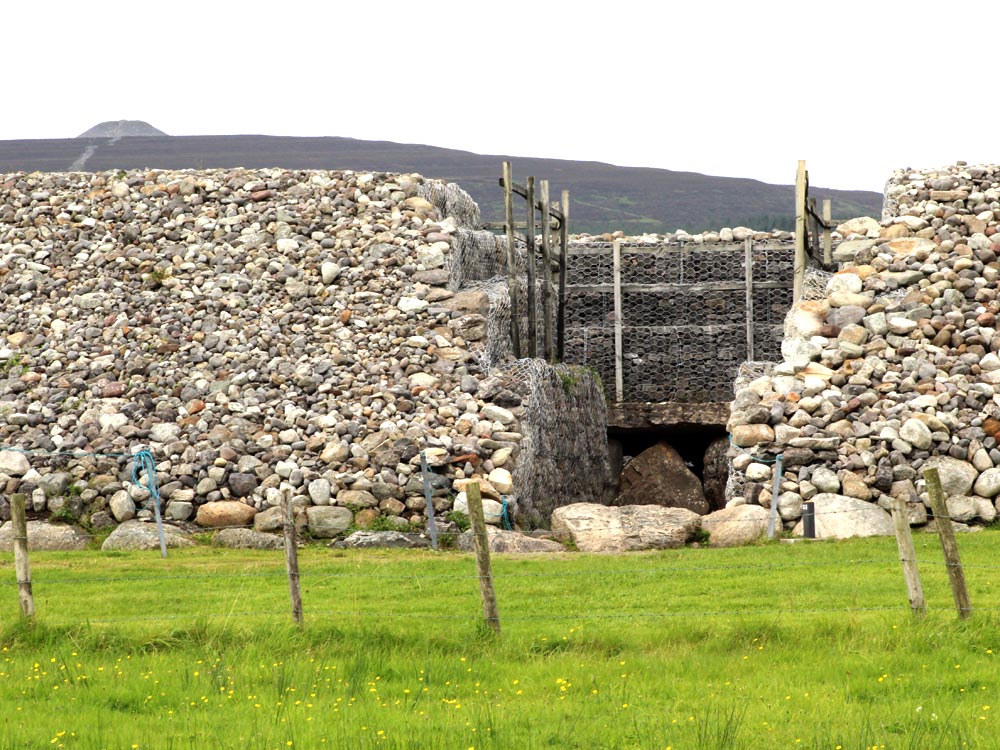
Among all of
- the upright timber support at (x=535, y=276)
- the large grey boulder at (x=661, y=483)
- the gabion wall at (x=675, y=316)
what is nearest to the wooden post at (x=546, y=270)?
the upright timber support at (x=535, y=276)

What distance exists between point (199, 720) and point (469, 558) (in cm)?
816

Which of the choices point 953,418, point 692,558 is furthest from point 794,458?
Result: point 692,558

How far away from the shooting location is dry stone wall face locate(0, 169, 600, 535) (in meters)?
19.6

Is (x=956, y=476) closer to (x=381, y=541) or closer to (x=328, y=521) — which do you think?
(x=381, y=541)

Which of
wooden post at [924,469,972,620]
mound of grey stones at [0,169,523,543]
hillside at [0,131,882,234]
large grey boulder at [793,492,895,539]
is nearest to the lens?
wooden post at [924,469,972,620]

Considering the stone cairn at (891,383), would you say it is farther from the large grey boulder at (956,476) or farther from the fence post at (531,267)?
the fence post at (531,267)

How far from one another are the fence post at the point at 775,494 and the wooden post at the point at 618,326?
9190 millimetres

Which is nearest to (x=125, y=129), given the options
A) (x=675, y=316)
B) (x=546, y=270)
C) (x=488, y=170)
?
(x=488, y=170)

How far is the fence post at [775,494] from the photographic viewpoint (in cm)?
1769

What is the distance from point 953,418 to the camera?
1878 centimetres

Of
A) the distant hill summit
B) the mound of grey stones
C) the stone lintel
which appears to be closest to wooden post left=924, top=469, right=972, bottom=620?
the mound of grey stones

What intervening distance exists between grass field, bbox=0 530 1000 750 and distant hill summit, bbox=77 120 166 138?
80.3 m

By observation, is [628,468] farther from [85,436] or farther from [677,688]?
[677,688]

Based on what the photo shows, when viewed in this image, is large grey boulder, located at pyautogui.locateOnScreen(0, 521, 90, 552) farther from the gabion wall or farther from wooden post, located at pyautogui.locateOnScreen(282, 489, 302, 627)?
the gabion wall
